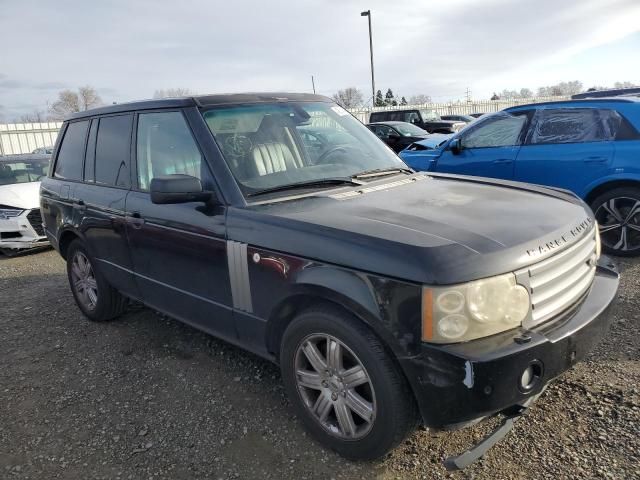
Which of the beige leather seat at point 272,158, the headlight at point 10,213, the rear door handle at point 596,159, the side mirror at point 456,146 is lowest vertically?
the headlight at point 10,213

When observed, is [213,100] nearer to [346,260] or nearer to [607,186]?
[346,260]

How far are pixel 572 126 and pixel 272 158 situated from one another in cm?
410

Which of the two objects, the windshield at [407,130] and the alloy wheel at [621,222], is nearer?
the alloy wheel at [621,222]

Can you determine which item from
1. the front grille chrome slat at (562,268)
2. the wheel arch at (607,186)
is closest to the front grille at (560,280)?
the front grille chrome slat at (562,268)

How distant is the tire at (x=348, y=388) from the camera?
218 centimetres

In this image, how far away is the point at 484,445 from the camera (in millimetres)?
2121

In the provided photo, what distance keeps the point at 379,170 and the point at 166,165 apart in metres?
1.47

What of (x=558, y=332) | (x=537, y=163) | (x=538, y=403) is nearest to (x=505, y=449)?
(x=538, y=403)

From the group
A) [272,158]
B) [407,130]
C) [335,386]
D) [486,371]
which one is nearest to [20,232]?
[272,158]

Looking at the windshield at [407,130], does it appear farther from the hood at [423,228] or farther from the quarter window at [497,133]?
the hood at [423,228]

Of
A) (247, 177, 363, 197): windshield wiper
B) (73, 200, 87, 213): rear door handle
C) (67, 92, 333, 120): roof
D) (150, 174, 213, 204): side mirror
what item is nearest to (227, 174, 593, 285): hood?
(247, 177, 363, 197): windshield wiper

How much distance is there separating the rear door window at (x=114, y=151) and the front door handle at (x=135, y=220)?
0.92ft

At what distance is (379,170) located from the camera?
3.45 metres

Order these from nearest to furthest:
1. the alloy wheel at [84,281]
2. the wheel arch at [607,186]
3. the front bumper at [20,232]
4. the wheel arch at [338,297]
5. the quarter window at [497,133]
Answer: the wheel arch at [338,297] < the alloy wheel at [84,281] < the wheel arch at [607,186] < the quarter window at [497,133] < the front bumper at [20,232]
